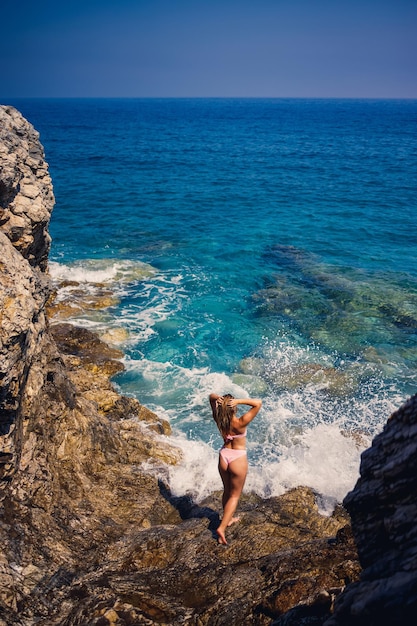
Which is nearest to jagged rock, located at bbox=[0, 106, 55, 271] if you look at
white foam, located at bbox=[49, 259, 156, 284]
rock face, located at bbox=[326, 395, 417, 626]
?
rock face, located at bbox=[326, 395, 417, 626]

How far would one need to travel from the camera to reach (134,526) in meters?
7.70

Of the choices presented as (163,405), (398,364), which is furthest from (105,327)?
(398,364)

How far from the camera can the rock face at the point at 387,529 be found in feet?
10.3

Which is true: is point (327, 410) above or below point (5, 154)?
below

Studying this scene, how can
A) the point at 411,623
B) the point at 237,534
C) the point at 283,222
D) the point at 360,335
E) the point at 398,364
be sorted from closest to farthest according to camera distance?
the point at 411,623 → the point at 237,534 → the point at 398,364 → the point at 360,335 → the point at 283,222

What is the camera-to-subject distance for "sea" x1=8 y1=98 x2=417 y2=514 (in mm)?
13180

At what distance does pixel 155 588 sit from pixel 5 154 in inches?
331

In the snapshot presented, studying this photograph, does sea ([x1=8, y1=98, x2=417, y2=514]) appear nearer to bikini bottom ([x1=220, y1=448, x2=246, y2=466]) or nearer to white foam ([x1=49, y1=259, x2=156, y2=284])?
white foam ([x1=49, y1=259, x2=156, y2=284])

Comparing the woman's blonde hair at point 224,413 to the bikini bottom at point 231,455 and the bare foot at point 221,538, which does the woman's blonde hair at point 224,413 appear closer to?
the bikini bottom at point 231,455

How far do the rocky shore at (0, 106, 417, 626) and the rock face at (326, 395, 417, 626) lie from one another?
0.03 ft

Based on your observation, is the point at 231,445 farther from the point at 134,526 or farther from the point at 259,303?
the point at 259,303

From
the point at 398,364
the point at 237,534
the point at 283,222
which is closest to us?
the point at 237,534

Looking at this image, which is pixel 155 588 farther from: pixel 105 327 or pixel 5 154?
pixel 105 327

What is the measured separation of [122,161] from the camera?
57062 mm
